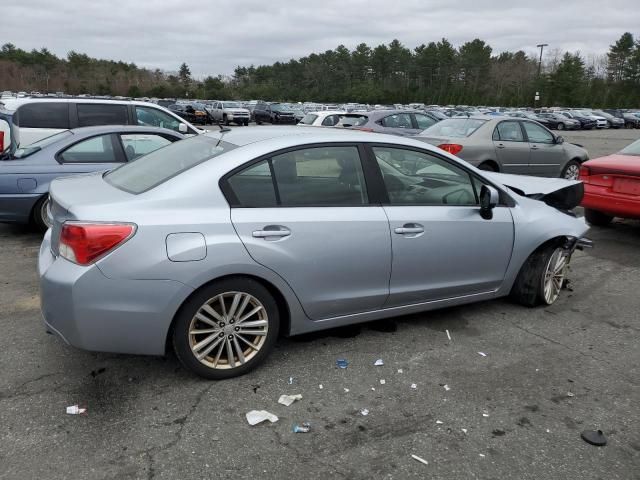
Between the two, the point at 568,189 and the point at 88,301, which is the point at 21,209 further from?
the point at 568,189

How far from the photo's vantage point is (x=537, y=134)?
11188mm

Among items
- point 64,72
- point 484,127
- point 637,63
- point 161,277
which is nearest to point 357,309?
point 161,277

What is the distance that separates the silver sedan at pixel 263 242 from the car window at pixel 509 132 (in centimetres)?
643

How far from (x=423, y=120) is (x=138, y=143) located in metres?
8.63

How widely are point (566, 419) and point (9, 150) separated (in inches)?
268

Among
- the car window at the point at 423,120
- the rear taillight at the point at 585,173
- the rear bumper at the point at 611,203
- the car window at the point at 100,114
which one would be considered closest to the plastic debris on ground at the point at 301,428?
the rear bumper at the point at 611,203

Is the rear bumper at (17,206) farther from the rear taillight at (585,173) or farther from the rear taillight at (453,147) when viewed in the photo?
the rear taillight at (585,173)

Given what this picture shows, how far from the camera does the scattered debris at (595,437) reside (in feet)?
9.55

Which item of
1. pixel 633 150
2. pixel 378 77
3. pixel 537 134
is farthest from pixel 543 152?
pixel 378 77

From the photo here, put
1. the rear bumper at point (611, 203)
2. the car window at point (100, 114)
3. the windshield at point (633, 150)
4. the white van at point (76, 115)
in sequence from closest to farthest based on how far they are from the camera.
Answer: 1. the rear bumper at point (611, 203)
2. the windshield at point (633, 150)
3. the white van at point (76, 115)
4. the car window at point (100, 114)

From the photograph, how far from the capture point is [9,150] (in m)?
6.89

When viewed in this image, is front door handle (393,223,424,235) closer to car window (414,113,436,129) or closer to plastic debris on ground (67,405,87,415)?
plastic debris on ground (67,405,87,415)

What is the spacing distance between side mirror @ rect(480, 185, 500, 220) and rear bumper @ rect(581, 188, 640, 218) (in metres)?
3.47

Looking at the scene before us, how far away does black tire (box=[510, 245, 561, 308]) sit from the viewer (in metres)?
4.68
